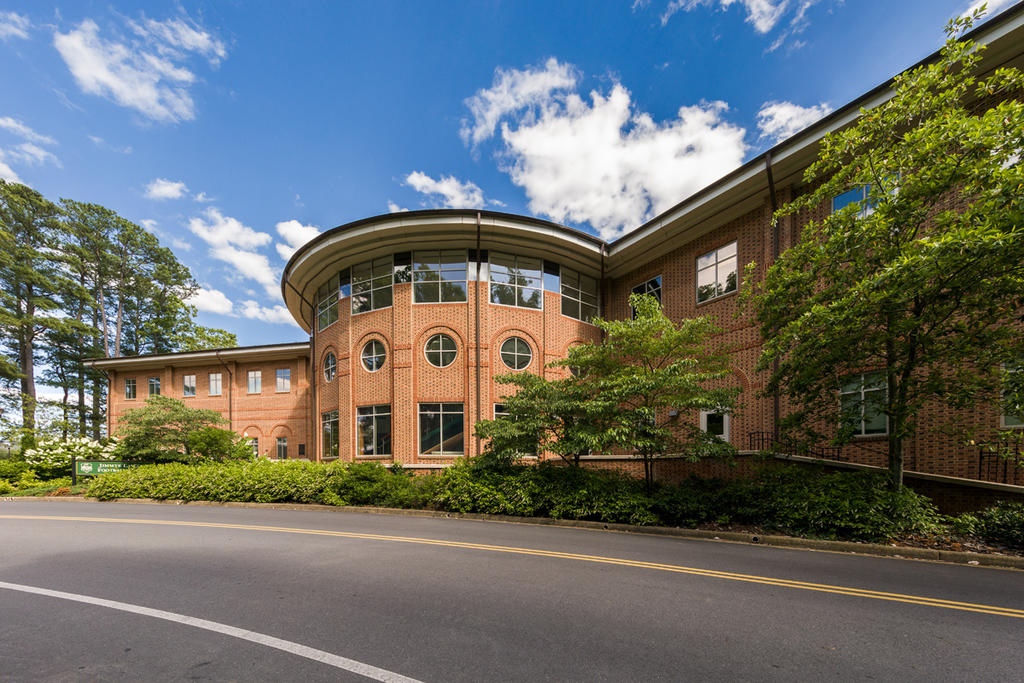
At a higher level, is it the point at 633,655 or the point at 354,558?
the point at 633,655

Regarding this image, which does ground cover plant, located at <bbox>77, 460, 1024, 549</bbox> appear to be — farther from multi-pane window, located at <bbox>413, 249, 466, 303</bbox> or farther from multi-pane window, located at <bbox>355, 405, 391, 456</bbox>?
multi-pane window, located at <bbox>413, 249, 466, 303</bbox>

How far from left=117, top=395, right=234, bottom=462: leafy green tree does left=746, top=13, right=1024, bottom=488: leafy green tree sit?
2284 centimetres

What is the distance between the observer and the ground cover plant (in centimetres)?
802

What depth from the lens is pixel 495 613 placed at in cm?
440

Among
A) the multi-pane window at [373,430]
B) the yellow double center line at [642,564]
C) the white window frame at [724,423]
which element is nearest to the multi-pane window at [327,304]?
the multi-pane window at [373,430]

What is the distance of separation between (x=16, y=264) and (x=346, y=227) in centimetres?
3336

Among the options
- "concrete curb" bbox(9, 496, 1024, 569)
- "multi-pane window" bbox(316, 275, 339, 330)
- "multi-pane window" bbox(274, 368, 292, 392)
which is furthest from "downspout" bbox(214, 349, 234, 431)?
"concrete curb" bbox(9, 496, 1024, 569)

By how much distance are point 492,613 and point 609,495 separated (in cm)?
682

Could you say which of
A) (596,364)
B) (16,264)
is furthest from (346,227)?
(16,264)

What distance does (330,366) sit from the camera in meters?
20.8

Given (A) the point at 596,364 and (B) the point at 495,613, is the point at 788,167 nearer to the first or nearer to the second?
(A) the point at 596,364

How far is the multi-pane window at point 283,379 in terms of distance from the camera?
27281 mm

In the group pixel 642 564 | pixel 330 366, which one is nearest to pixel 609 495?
pixel 642 564

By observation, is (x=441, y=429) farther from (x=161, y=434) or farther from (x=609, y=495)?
(x=161, y=434)
